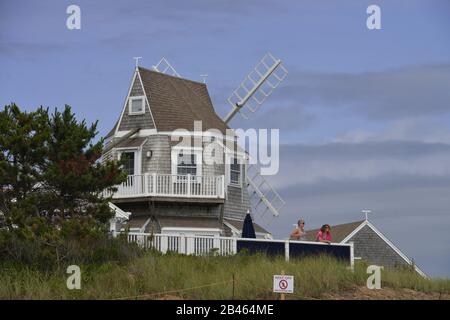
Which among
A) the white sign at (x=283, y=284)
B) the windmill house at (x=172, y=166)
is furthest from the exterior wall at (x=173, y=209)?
the white sign at (x=283, y=284)

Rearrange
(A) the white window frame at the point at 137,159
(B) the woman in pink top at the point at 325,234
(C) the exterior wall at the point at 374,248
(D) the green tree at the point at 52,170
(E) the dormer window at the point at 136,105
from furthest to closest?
(C) the exterior wall at the point at 374,248 < (E) the dormer window at the point at 136,105 < (A) the white window frame at the point at 137,159 < (B) the woman in pink top at the point at 325,234 < (D) the green tree at the point at 52,170

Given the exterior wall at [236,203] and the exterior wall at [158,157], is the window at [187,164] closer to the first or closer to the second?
the exterior wall at [158,157]

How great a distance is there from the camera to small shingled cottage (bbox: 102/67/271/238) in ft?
141

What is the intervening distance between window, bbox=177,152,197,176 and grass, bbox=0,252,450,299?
1205 centimetres

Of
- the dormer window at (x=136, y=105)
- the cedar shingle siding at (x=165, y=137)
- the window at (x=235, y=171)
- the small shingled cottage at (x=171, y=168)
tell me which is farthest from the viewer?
the window at (x=235, y=171)

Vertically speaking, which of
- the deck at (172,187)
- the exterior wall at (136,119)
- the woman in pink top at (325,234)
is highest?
the exterior wall at (136,119)

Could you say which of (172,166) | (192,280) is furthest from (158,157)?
(192,280)

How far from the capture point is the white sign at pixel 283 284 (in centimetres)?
2470

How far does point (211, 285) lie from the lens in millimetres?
27625

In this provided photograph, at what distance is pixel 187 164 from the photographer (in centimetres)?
4391
